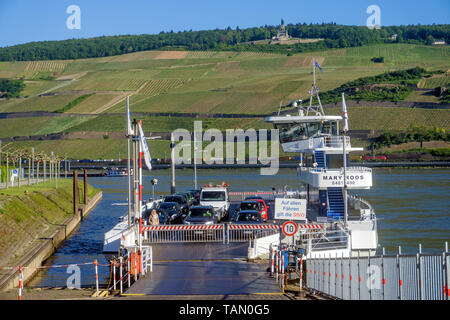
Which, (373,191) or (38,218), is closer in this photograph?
(38,218)

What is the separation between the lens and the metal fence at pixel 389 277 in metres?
13.0

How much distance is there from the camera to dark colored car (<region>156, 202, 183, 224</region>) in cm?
3553

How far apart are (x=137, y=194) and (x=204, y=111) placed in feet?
462

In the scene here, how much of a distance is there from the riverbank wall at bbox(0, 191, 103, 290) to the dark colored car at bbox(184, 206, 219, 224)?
22.0ft

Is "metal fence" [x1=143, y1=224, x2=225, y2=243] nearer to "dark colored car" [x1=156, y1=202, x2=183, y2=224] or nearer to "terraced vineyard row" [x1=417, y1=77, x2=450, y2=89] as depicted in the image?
"dark colored car" [x1=156, y1=202, x2=183, y2=224]

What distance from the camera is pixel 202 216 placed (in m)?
32.8

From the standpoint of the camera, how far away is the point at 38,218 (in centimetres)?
3984

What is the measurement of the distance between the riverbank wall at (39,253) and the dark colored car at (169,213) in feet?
18.3

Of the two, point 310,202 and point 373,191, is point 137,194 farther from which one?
point 373,191

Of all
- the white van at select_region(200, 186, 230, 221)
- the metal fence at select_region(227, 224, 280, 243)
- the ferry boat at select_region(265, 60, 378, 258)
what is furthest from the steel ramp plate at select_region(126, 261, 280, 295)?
the white van at select_region(200, 186, 230, 221)

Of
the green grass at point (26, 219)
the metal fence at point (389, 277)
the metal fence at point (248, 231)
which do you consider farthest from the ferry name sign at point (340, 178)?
the green grass at point (26, 219)

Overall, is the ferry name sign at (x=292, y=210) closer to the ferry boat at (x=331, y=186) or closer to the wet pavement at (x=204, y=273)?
the ferry boat at (x=331, y=186)

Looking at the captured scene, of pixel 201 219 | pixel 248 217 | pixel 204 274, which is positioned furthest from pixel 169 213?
pixel 204 274
